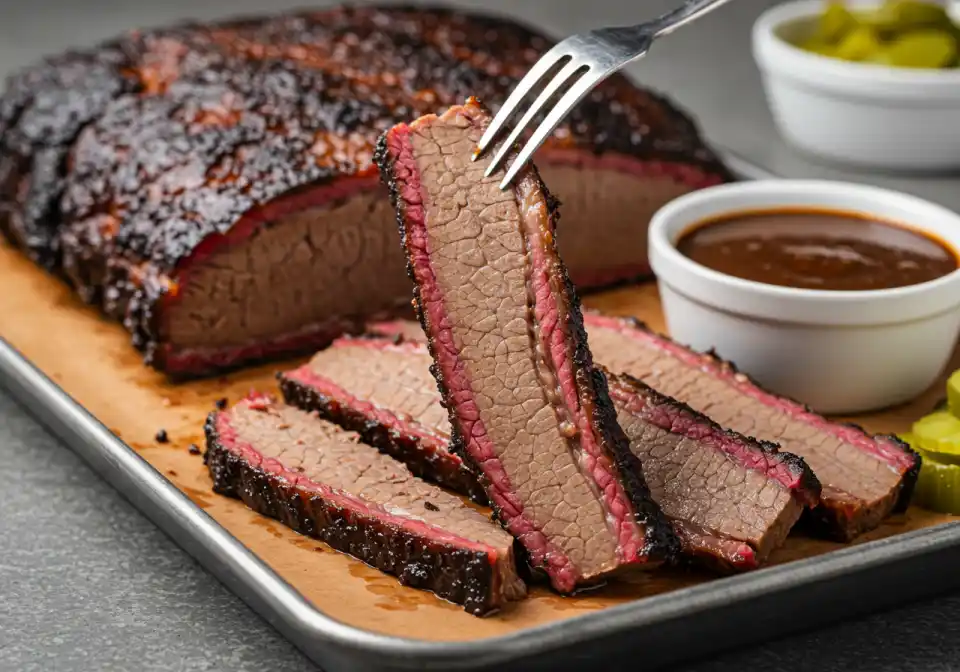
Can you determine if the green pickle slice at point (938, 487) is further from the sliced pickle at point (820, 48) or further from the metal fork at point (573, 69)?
the sliced pickle at point (820, 48)

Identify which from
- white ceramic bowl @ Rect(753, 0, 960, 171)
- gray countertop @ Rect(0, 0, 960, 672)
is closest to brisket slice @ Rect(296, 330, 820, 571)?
gray countertop @ Rect(0, 0, 960, 672)

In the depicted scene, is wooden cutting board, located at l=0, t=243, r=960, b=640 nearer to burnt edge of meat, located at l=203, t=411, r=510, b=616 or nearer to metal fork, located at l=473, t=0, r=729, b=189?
burnt edge of meat, located at l=203, t=411, r=510, b=616

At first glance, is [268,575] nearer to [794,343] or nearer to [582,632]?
[582,632]

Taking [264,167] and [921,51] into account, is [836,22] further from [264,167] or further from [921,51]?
[264,167]

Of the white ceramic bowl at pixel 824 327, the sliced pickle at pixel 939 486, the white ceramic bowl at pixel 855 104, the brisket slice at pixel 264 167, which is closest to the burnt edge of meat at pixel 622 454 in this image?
the sliced pickle at pixel 939 486

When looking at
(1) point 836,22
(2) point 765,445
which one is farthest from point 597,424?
(1) point 836,22

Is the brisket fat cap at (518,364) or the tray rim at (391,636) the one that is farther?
the brisket fat cap at (518,364)

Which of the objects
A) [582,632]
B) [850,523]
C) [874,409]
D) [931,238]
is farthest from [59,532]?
[931,238]
